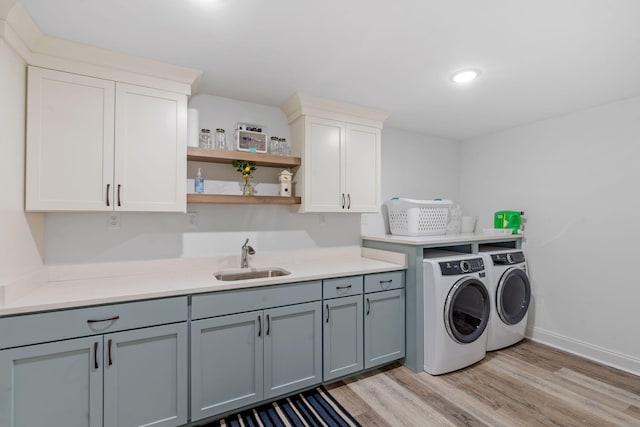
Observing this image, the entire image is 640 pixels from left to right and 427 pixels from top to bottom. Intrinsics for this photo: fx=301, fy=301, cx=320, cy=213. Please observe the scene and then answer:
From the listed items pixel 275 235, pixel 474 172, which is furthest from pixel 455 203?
pixel 275 235

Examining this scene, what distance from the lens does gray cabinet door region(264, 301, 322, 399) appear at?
6.54ft

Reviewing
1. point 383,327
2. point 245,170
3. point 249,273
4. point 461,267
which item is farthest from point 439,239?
point 245,170

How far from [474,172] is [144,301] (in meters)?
3.69

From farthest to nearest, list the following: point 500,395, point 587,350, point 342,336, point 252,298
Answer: point 587,350 → point 342,336 → point 500,395 → point 252,298

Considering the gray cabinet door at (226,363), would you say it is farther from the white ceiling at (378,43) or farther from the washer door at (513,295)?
the washer door at (513,295)

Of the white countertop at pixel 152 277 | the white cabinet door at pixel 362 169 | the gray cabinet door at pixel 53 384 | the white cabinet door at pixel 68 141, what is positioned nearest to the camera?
the gray cabinet door at pixel 53 384

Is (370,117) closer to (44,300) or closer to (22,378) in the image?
(44,300)

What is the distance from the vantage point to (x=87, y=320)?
1.54 m

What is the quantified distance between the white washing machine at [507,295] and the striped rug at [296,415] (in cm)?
164

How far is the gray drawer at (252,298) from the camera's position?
1802 millimetres

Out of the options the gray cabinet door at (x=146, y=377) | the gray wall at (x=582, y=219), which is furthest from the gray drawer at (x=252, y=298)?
the gray wall at (x=582, y=219)

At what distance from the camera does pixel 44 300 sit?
1502 mm

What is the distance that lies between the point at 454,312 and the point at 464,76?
1801 mm

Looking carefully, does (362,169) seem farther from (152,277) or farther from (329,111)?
(152,277)
